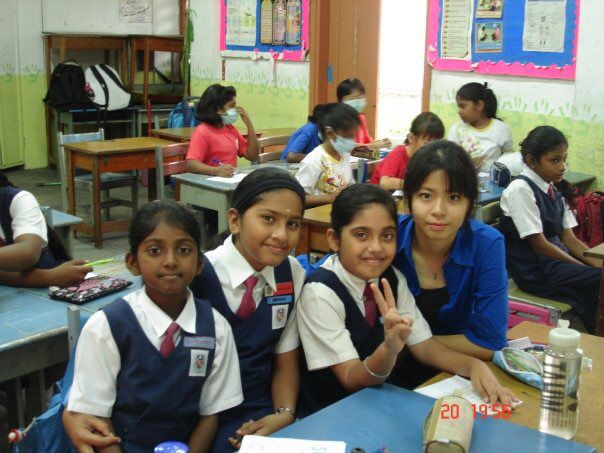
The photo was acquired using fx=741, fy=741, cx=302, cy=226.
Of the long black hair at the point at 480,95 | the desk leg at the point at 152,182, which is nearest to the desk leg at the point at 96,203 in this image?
the desk leg at the point at 152,182

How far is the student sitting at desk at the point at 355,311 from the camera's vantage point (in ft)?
5.73

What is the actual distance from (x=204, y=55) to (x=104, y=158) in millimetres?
3308

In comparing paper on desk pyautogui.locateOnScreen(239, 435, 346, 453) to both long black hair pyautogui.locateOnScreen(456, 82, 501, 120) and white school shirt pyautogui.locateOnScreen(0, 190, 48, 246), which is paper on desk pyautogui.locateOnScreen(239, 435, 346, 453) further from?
long black hair pyautogui.locateOnScreen(456, 82, 501, 120)

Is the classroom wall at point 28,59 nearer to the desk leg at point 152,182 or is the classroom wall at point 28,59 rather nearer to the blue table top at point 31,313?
the desk leg at point 152,182

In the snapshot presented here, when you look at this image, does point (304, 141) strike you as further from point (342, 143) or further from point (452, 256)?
point (452, 256)

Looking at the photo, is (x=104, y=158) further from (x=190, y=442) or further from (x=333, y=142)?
(x=190, y=442)

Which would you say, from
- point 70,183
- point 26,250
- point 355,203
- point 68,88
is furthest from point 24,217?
point 68,88

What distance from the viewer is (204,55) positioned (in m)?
8.42

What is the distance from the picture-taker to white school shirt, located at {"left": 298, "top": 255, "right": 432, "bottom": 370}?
175 centimetres

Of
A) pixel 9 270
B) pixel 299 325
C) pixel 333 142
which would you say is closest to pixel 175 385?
pixel 299 325

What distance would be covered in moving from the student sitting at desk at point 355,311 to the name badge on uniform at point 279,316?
0.05 metres

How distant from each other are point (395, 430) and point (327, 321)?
1.27 ft

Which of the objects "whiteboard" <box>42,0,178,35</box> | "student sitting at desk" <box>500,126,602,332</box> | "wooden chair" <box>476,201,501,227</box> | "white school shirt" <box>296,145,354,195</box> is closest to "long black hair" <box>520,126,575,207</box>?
"student sitting at desk" <box>500,126,602,332</box>

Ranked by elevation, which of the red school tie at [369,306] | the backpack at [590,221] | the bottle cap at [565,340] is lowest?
the backpack at [590,221]
